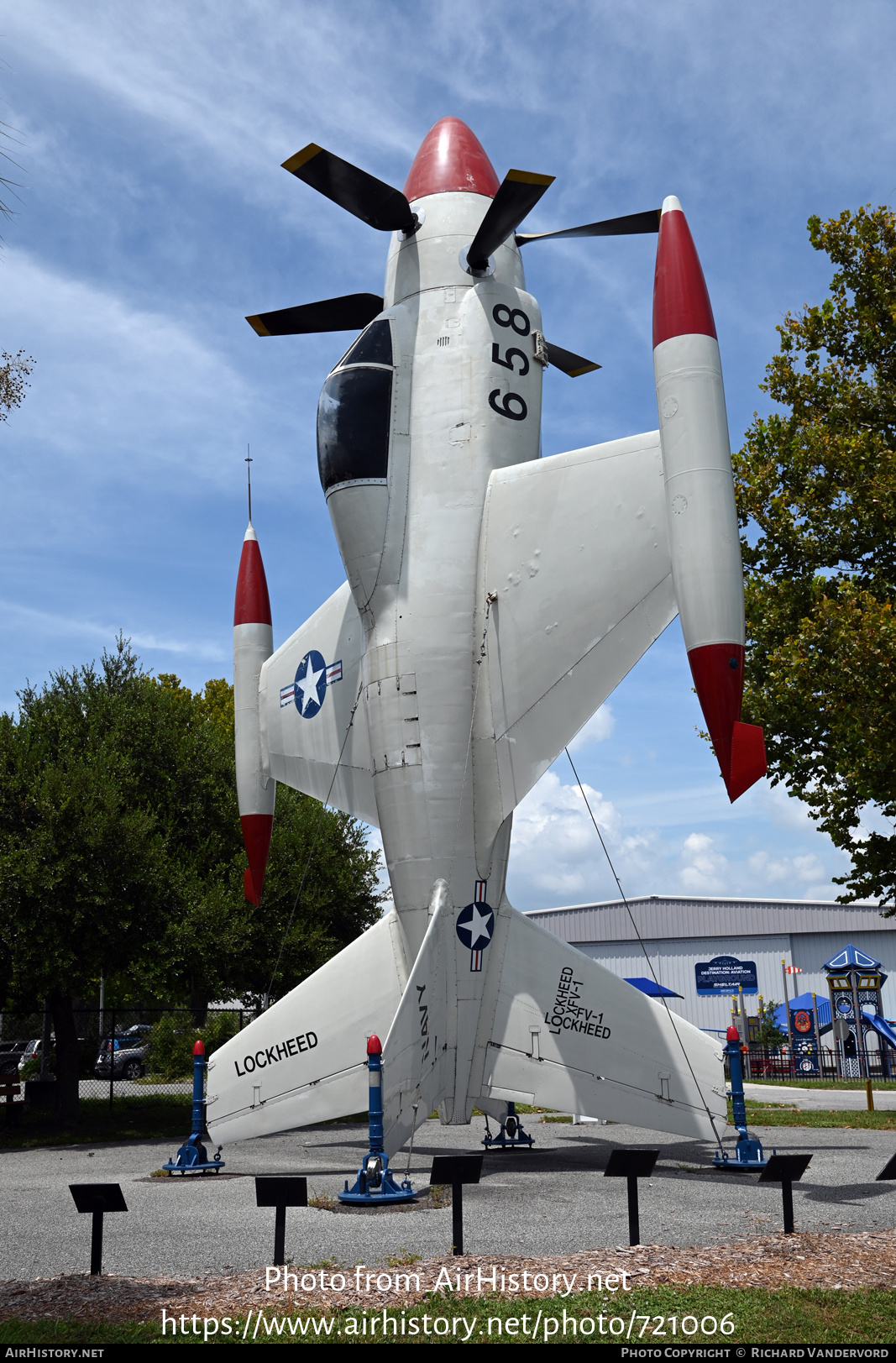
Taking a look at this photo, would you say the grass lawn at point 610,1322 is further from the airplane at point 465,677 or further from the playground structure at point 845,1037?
the playground structure at point 845,1037

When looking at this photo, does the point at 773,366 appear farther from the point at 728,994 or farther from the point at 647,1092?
the point at 728,994

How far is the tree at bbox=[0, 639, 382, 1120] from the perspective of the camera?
15.6m

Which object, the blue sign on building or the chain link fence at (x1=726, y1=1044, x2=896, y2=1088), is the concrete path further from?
the blue sign on building

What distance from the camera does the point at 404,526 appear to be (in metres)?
11.4

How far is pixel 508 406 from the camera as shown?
458 inches

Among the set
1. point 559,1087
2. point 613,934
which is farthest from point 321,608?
point 613,934

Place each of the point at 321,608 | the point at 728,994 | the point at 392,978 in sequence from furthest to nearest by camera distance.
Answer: the point at 728,994 → the point at 321,608 → the point at 392,978

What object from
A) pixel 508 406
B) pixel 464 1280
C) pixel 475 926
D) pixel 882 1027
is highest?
pixel 508 406

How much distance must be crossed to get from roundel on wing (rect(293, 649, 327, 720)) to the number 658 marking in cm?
353

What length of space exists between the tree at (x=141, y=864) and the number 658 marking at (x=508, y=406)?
22.6 ft

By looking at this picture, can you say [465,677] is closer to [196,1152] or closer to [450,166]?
[196,1152]

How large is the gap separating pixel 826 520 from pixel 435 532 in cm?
882

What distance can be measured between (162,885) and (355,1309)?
38.1 feet

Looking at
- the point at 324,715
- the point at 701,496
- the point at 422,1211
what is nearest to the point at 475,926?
the point at 422,1211
